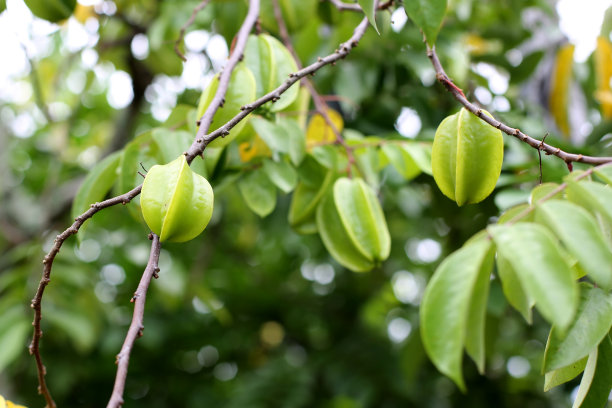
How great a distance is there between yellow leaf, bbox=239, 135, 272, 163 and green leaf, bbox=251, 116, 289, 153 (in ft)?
0.27

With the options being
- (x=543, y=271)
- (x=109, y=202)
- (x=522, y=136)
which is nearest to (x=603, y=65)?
(x=522, y=136)

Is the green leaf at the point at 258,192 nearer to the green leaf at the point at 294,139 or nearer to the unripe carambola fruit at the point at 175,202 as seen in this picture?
the green leaf at the point at 294,139

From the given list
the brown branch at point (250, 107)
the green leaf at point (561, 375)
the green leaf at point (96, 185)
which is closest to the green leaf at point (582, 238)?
the green leaf at point (561, 375)

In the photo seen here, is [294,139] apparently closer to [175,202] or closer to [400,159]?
[400,159]

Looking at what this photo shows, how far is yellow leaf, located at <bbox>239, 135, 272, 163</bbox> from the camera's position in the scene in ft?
3.70

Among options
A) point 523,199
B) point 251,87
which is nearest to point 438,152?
point 251,87

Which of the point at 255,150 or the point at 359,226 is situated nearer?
the point at 359,226

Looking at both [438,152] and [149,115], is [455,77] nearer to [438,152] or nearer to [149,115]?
[438,152]

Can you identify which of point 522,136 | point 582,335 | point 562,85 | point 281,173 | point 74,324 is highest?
point 522,136

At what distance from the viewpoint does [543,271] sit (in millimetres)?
502

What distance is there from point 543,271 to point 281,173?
25.6 inches

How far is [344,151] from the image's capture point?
1.18 metres

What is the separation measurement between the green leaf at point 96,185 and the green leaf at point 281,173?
29cm

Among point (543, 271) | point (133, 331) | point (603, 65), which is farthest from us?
point (603, 65)
